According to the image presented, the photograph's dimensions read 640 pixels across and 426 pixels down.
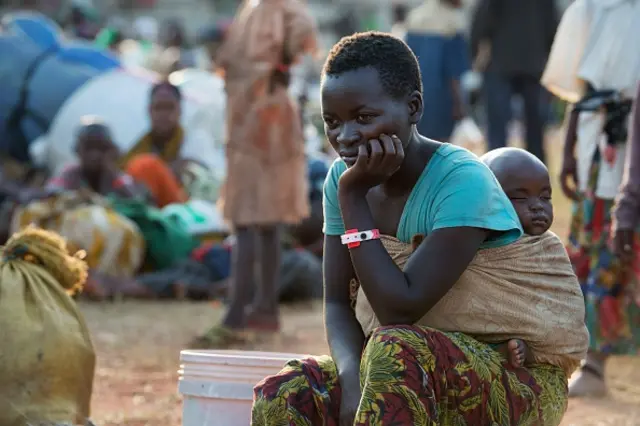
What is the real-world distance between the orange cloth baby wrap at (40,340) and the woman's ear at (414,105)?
58.9 inches

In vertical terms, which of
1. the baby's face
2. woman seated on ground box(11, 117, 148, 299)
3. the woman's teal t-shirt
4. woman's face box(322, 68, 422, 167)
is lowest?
woman seated on ground box(11, 117, 148, 299)

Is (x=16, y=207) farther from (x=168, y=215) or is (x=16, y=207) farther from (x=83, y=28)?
(x=83, y=28)

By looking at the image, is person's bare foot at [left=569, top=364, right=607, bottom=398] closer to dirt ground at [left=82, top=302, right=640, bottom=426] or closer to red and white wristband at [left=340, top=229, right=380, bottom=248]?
dirt ground at [left=82, top=302, right=640, bottom=426]

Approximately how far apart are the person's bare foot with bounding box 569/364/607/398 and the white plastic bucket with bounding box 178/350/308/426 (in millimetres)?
2094

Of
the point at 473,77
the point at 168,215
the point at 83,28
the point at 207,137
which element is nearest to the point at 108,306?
the point at 168,215

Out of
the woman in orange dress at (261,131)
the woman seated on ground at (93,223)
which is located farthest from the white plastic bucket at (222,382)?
the woman seated on ground at (93,223)

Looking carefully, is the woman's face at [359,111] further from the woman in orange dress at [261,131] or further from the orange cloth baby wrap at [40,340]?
the woman in orange dress at [261,131]

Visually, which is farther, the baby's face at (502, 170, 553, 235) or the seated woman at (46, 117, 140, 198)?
the seated woman at (46, 117, 140, 198)

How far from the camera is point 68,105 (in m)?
10.9

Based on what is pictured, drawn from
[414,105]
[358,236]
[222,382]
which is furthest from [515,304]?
[222,382]

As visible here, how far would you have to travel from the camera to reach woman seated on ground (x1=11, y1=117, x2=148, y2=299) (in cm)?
801

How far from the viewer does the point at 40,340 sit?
12.6ft

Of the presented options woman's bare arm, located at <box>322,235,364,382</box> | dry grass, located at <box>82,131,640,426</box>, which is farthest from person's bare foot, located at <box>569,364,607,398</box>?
woman's bare arm, located at <box>322,235,364,382</box>

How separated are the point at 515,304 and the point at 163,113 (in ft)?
23.7
